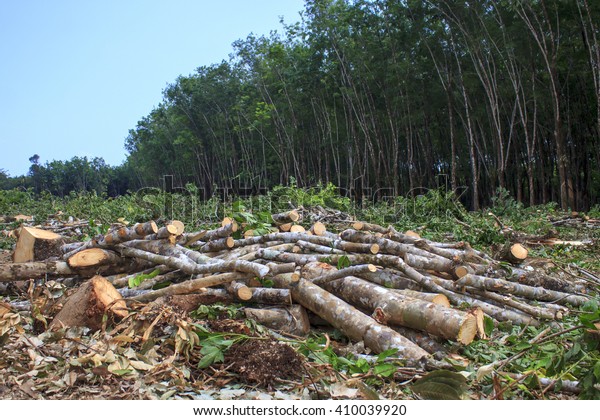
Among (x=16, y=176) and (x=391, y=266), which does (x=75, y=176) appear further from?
(x=391, y=266)

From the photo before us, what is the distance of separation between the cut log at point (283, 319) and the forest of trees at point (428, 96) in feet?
44.7

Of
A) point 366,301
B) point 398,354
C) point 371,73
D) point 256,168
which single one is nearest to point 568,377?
point 398,354

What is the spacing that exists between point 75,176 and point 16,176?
371 inches

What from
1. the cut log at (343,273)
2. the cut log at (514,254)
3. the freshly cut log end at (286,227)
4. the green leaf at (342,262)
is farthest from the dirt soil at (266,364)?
the cut log at (514,254)

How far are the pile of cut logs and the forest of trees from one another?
39.9 feet

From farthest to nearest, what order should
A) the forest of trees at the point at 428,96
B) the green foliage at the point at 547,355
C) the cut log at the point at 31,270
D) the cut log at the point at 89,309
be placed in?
the forest of trees at the point at 428,96, the cut log at the point at 31,270, the cut log at the point at 89,309, the green foliage at the point at 547,355

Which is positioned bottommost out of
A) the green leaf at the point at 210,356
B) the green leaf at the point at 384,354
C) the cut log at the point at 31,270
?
the green leaf at the point at 384,354

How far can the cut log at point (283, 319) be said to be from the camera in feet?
14.5

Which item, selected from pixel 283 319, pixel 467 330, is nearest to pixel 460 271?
pixel 467 330

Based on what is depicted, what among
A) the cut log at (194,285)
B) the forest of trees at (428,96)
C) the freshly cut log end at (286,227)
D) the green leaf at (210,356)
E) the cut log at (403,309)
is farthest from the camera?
the forest of trees at (428,96)

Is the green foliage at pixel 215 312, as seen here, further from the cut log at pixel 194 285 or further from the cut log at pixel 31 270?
the cut log at pixel 31 270

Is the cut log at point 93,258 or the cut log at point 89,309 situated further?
the cut log at point 93,258

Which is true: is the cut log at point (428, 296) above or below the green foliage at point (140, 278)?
below

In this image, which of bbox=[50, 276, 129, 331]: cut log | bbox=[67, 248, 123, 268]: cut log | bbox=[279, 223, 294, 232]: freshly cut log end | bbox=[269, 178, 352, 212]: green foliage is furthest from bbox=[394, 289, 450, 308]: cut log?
bbox=[269, 178, 352, 212]: green foliage
